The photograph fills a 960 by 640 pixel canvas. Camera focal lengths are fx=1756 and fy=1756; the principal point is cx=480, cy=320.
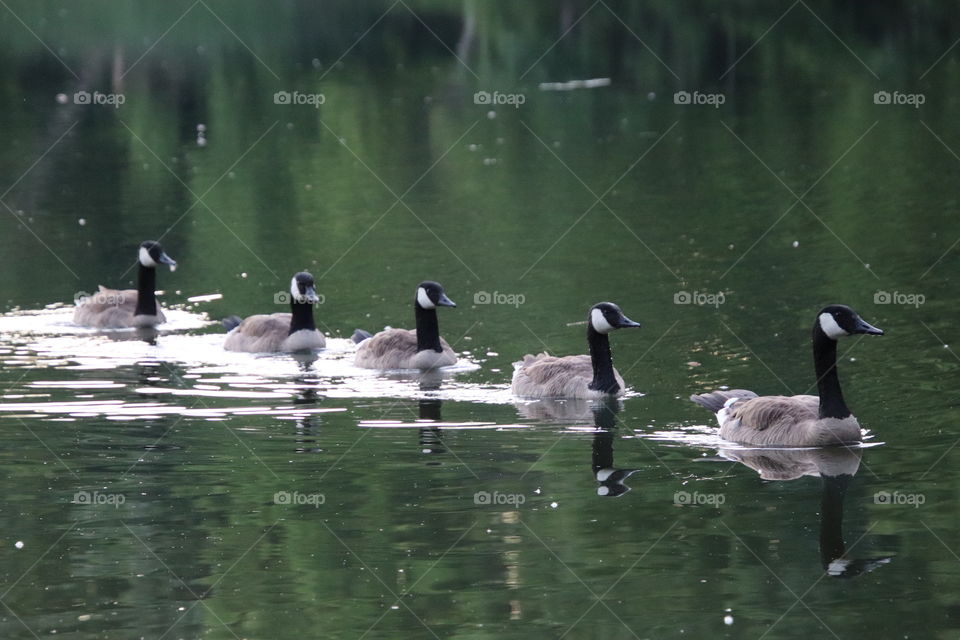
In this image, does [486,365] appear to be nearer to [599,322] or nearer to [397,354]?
[397,354]

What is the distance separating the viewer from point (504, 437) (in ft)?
51.5

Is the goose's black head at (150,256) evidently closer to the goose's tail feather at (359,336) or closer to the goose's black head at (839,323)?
the goose's tail feather at (359,336)

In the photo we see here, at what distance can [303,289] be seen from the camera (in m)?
20.5

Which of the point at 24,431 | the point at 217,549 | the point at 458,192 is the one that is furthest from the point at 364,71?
the point at 217,549

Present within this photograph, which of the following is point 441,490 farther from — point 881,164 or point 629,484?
point 881,164

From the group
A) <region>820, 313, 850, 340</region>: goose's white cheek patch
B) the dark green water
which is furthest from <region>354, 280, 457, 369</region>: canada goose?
<region>820, 313, 850, 340</region>: goose's white cheek patch

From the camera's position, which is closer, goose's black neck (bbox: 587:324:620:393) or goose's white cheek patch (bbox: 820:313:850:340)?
goose's white cheek patch (bbox: 820:313:850:340)
